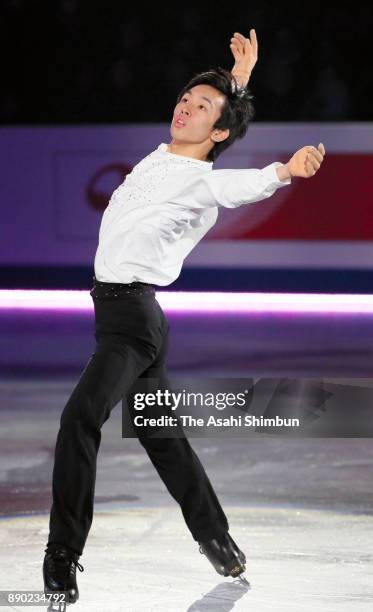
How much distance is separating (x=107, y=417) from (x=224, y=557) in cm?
57

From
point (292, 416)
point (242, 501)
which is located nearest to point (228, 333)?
point (242, 501)

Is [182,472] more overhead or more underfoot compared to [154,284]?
more underfoot

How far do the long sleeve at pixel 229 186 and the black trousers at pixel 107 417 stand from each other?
0.95 feet

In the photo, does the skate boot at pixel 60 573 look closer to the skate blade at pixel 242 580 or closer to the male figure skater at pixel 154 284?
the male figure skater at pixel 154 284

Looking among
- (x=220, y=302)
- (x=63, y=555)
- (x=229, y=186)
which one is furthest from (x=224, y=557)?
(x=220, y=302)

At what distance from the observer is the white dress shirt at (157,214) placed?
3.59 m

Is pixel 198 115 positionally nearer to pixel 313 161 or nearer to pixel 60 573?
pixel 313 161

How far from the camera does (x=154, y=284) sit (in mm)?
3678

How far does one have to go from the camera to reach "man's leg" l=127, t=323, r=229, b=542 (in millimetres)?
3721

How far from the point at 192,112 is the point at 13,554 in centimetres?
145

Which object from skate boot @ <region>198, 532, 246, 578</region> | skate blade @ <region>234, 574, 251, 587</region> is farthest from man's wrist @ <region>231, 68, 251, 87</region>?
skate blade @ <region>234, 574, 251, 587</region>

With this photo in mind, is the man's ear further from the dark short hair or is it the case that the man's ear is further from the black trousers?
the black trousers

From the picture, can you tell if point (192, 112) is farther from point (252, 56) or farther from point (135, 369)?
point (135, 369)

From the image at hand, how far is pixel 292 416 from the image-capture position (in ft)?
13.7
